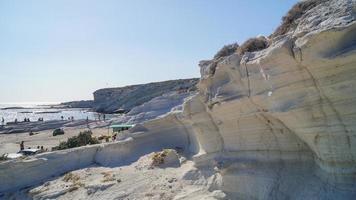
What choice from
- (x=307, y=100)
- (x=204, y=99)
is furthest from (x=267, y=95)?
(x=204, y=99)

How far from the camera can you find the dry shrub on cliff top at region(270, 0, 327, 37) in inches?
431

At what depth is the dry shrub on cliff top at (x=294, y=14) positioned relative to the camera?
10957mm

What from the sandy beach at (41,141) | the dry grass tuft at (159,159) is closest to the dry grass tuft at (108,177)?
the dry grass tuft at (159,159)

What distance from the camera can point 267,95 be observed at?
10.8m

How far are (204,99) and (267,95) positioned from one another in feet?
14.8

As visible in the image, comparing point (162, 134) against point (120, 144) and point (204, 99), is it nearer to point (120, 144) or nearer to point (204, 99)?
point (120, 144)

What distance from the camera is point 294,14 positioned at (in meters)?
11.4

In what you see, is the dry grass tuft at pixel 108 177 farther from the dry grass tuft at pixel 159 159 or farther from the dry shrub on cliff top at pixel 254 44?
the dry shrub on cliff top at pixel 254 44

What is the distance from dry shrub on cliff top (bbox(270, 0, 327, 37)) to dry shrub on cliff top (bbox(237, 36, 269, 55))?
27.9 inches

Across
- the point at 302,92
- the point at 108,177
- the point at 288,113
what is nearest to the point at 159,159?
the point at 108,177

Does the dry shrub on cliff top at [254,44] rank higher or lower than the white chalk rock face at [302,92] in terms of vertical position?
higher

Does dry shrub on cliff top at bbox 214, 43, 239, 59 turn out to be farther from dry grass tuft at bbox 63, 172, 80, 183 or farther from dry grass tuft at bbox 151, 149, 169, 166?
dry grass tuft at bbox 63, 172, 80, 183

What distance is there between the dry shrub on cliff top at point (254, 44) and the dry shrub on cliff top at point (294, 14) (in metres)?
0.71

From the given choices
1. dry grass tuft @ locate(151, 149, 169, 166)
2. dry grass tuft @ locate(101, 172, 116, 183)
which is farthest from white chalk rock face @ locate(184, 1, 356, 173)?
dry grass tuft @ locate(101, 172, 116, 183)
